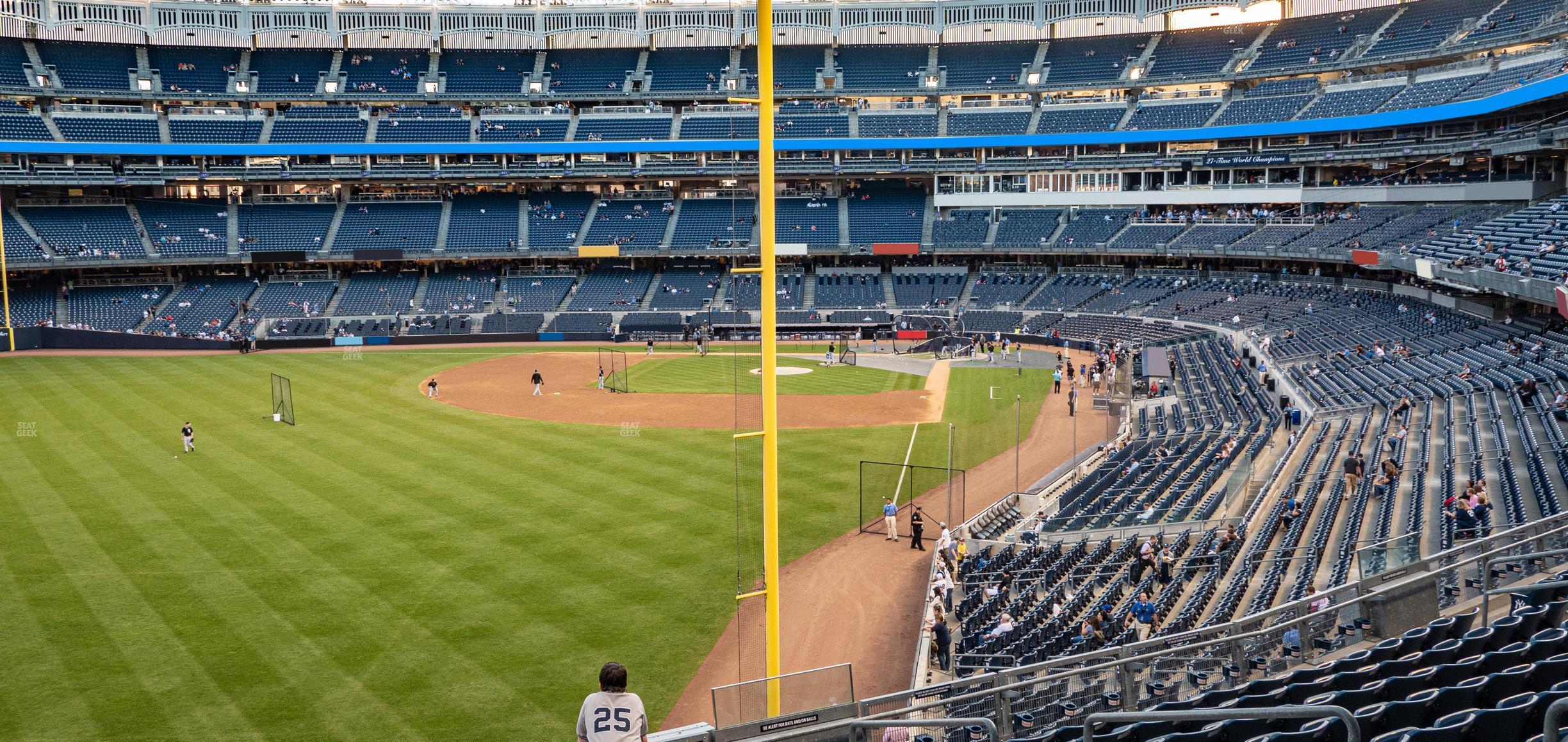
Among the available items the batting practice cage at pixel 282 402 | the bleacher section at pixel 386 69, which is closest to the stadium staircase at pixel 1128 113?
the bleacher section at pixel 386 69

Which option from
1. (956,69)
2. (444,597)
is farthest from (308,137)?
(444,597)

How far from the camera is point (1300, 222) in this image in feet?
204

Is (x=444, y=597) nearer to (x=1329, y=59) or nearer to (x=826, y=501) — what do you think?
(x=826, y=501)

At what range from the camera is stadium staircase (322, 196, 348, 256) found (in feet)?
237

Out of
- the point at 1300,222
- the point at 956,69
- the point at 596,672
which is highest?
the point at 956,69

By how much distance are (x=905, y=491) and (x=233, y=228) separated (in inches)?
2448

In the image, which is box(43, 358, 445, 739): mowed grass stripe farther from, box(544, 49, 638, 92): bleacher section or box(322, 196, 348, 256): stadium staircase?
box(544, 49, 638, 92): bleacher section

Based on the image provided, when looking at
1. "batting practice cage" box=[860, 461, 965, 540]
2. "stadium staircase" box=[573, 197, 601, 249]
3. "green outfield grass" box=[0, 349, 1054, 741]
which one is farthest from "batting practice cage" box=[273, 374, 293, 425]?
"stadium staircase" box=[573, 197, 601, 249]

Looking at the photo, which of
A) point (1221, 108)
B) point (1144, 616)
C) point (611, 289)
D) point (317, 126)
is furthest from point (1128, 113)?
point (1144, 616)

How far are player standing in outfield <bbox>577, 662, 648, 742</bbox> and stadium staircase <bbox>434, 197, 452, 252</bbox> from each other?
70.6 metres

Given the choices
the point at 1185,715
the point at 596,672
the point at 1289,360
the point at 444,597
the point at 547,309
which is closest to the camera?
the point at 1185,715

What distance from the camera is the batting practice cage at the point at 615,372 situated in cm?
4744

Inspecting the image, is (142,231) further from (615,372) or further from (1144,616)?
(1144,616)

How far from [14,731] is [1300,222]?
65.5 meters
